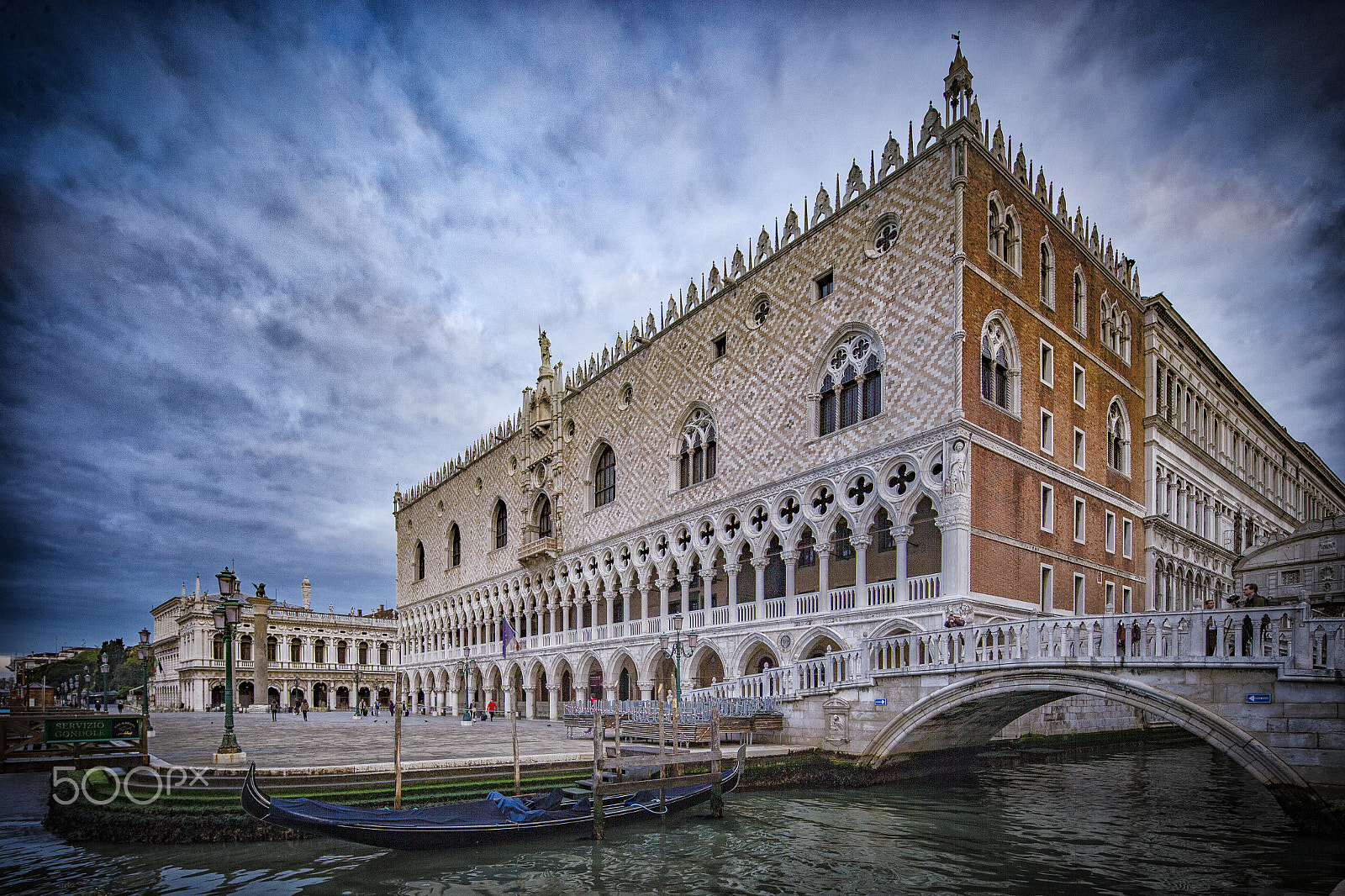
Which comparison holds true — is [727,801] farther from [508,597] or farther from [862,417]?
[508,597]

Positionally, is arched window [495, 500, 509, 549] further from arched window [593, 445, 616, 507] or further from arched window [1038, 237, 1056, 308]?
arched window [1038, 237, 1056, 308]

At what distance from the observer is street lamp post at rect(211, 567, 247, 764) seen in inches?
519

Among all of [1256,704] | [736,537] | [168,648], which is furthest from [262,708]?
[1256,704]

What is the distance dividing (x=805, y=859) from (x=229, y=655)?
1044cm

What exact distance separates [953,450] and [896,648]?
4226mm

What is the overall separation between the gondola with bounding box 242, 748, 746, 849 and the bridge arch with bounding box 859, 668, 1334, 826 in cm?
537

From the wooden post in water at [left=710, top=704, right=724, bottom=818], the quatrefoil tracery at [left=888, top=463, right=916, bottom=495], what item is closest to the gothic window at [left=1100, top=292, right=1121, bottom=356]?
the quatrefoil tracery at [left=888, top=463, right=916, bottom=495]

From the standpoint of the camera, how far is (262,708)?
4994 cm

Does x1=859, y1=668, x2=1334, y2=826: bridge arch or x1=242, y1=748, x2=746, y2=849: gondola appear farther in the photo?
x1=859, y1=668, x2=1334, y2=826: bridge arch

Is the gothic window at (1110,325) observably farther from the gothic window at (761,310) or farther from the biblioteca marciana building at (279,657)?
the biblioteca marciana building at (279,657)

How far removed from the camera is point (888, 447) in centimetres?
1858

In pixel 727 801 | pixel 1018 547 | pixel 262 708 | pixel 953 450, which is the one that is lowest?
pixel 262 708

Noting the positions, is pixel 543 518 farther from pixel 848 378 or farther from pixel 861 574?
pixel 861 574

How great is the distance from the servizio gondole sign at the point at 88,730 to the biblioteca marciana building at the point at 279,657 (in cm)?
3769
